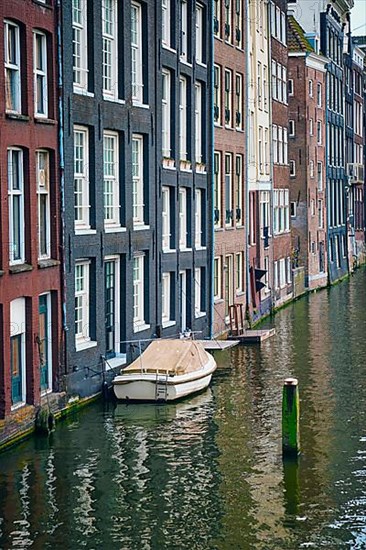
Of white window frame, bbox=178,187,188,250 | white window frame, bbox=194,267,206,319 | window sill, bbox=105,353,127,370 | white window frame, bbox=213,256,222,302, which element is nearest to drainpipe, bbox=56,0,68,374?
window sill, bbox=105,353,127,370

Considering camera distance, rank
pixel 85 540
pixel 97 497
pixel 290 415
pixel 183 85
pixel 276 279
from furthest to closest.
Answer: pixel 276 279, pixel 183 85, pixel 290 415, pixel 97 497, pixel 85 540

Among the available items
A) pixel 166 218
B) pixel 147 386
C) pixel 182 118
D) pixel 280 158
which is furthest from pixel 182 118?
pixel 280 158

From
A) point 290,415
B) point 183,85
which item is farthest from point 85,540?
point 183,85

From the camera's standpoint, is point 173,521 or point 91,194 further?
point 91,194

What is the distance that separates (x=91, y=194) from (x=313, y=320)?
954 inches

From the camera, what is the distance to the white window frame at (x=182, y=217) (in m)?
42.8

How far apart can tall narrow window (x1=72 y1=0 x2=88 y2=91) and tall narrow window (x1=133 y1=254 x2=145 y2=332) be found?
21.4 feet

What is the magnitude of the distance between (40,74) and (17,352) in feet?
22.0

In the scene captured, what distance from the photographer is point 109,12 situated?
3472 cm

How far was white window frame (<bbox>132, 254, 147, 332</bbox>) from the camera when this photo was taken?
36.8 metres

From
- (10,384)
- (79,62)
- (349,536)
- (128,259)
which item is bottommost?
(349,536)

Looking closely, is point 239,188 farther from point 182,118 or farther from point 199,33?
point 182,118

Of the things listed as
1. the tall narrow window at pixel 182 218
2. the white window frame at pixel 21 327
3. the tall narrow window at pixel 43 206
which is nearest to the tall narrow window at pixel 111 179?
the tall narrow window at pixel 43 206

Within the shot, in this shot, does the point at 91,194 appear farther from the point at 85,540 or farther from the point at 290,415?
the point at 85,540
